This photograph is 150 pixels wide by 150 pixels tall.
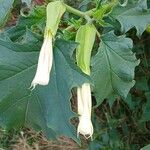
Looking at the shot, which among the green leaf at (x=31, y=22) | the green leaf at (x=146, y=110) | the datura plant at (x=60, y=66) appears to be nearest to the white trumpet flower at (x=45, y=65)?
the datura plant at (x=60, y=66)

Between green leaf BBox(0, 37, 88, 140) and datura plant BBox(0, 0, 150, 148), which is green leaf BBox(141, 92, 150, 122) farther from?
green leaf BBox(0, 37, 88, 140)

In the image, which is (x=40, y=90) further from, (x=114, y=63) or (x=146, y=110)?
(x=146, y=110)

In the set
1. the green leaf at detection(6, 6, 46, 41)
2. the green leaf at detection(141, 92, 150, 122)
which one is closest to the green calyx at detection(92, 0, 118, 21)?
the green leaf at detection(6, 6, 46, 41)

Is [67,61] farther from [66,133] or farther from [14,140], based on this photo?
[14,140]

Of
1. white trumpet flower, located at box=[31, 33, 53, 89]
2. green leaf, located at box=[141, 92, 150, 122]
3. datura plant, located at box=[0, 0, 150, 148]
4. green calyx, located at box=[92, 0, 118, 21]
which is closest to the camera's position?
white trumpet flower, located at box=[31, 33, 53, 89]

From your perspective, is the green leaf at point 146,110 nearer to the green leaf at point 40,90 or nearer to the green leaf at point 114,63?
the green leaf at point 114,63
